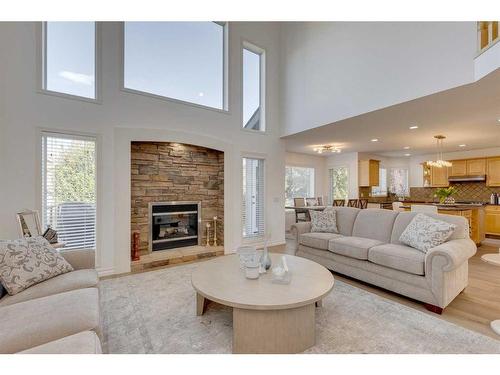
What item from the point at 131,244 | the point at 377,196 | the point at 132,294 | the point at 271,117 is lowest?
the point at 132,294

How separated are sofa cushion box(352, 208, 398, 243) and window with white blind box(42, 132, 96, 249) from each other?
13.4ft

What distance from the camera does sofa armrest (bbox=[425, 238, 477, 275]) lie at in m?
2.33

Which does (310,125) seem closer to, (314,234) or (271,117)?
(271,117)

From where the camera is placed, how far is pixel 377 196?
27.8 feet

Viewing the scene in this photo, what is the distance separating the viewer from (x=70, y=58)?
3.47 metres

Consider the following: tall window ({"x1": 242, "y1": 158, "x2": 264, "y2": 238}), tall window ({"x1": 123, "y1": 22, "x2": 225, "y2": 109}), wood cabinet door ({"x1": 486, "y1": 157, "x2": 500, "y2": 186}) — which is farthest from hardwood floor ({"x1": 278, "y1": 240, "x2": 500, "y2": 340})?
tall window ({"x1": 123, "y1": 22, "x2": 225, "y2": 109})

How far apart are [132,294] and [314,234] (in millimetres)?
2768

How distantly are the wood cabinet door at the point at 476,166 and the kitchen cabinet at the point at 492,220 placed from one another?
1230 mm

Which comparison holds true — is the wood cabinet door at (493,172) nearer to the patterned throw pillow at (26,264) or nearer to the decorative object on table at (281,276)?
the decorative object on table at (281,276)

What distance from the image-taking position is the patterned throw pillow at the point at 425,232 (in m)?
2.73

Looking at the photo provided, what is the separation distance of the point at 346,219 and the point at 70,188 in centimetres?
430

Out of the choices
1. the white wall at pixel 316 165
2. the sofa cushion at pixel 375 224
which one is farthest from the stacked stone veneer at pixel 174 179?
the white wall at pixel 316 165

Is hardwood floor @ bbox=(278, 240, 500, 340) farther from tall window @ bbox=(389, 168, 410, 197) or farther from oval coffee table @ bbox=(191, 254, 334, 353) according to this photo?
tall window @ bbox=(389, 168, 410, 197)
